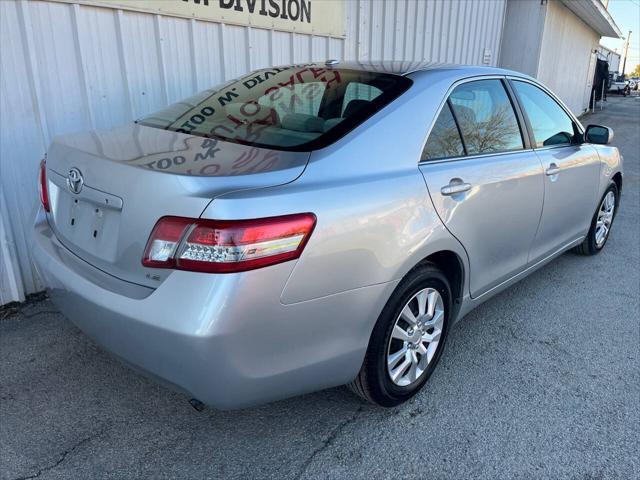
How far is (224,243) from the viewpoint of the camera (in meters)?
1.69

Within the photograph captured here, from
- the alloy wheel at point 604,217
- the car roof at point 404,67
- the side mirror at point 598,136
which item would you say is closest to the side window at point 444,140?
the car roof at point 404,67

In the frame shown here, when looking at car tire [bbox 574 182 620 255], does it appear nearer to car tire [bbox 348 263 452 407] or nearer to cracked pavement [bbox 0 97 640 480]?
cracked pavement [bbox 0 97 640 480]

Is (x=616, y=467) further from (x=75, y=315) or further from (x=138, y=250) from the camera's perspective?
(x=75, y=315)

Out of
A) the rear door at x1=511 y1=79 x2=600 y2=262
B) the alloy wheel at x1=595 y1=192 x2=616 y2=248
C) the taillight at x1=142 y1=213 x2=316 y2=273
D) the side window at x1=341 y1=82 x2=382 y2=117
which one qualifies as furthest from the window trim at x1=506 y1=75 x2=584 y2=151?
the taillight at x1=142 y1=213 x2=316 y2=273

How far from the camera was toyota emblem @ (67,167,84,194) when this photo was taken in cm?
210

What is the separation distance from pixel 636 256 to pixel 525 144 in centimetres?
247

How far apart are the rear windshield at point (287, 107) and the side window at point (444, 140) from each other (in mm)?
248

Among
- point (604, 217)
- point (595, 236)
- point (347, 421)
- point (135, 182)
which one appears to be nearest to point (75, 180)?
point (135, 182)

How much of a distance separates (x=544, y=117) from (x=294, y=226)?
257 centimetres

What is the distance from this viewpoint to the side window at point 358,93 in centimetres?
250

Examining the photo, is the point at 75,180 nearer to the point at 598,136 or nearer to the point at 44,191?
the point at 44,191

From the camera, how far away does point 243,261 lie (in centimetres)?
170

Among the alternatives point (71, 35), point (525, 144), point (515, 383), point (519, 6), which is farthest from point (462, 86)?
point (519, 6)

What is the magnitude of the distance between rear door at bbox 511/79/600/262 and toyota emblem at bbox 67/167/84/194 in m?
2.61
